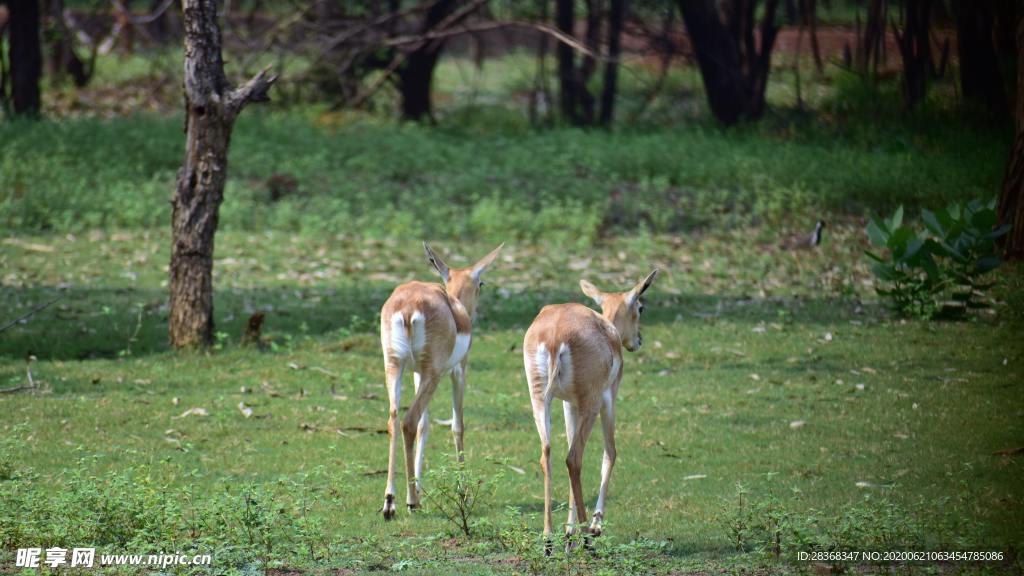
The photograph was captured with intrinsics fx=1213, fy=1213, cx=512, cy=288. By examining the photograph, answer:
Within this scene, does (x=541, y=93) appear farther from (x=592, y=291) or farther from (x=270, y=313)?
(x=592, y=291)

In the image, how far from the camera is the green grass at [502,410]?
6.79 metres

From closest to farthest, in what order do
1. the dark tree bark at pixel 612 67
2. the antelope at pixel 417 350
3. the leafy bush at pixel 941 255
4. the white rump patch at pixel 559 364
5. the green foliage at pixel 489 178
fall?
1. the white rump patch at pixel 559 364
2. the antelope at pixel 417 350
3. the leafy bush at pixel 941 255
4. the green foliage at pixel 489 178
5. the dark tree bark at pixel 612 67

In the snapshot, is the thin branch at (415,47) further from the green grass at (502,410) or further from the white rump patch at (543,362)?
the white rump patch at (543,362)

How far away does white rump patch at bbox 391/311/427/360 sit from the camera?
314 inches

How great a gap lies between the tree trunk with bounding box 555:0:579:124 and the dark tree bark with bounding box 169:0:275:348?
592 inches

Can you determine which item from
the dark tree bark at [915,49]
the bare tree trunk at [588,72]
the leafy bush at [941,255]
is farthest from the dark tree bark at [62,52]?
the leafy bush at [941,255]

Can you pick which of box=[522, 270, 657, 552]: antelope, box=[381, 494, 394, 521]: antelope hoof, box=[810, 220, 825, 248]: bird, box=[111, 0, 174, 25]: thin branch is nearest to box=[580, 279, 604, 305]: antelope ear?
box=[522, 270, 657, 552]: antelope

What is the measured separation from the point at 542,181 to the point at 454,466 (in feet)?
42.8

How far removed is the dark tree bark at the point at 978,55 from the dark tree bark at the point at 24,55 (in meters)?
17.3

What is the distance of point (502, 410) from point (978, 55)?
48.6 ft

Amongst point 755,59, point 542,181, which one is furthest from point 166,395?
point 755,59

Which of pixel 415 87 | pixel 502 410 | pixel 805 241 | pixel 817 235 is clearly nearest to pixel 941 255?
pixel 817 235

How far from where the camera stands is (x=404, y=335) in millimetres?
7980

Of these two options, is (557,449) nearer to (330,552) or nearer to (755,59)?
(330,552)
